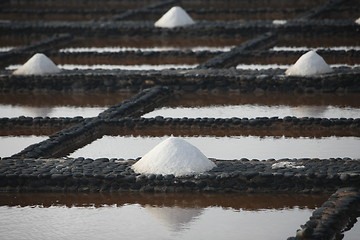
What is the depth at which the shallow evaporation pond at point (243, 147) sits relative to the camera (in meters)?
8.17

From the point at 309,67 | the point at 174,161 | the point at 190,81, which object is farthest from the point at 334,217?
the point at 190,81

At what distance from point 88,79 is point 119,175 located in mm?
4620

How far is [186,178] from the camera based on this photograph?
7121mm

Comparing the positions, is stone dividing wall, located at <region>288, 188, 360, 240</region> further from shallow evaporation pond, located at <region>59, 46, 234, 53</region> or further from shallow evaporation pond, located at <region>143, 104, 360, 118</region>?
shallow evaporation pond, located at <region>59, 46, 234, 53</region>

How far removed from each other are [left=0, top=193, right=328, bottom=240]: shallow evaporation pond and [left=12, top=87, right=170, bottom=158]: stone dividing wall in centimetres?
100

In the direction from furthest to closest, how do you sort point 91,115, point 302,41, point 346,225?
point 302,41 → point 91,115 → point 346,225

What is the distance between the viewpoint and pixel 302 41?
49.4ft

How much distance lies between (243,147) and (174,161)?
141cm

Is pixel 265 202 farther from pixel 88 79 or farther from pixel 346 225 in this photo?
pixel 88 79

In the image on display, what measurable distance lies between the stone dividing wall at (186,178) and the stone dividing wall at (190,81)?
12.2 feet

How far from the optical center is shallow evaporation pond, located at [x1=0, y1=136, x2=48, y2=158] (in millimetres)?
8646

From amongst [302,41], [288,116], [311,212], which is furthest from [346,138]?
[302,41]

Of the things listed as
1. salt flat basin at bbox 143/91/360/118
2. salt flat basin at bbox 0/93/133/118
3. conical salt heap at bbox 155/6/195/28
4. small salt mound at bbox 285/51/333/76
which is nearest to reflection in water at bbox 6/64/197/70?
salt flat basin at bbox 0/93/133/118

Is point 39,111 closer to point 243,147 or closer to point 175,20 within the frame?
point 243,147
